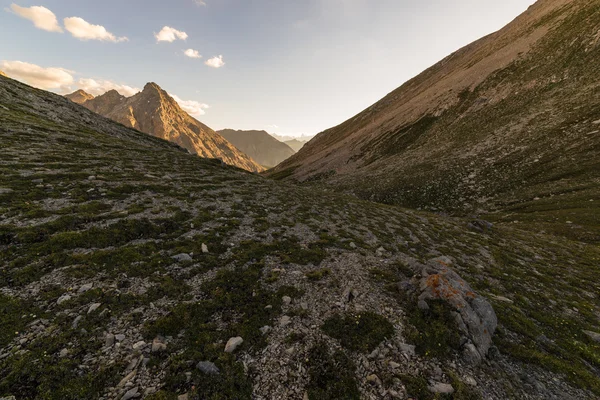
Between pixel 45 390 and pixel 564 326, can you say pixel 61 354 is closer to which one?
pixel 45 390

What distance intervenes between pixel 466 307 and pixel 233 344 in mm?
10233

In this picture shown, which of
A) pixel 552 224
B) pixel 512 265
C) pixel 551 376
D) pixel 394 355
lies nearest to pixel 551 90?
pixel 552 224

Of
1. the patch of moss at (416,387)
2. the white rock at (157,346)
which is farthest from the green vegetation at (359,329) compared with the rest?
the white rock at (157,346)

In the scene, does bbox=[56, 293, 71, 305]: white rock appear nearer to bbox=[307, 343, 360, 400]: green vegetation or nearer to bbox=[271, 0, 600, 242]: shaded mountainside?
bbox=[307, 343, 360, 400]: green vegetation

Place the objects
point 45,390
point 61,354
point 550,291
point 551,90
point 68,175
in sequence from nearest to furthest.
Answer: point 45,390 → point 61,354 → point 550,291 → point 68,175 → point 551,90

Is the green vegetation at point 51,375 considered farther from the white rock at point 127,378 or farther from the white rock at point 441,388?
the white rock at point 441,388

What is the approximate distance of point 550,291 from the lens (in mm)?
16250

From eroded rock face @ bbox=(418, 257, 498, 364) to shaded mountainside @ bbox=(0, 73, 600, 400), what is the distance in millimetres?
70

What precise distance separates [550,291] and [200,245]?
2353 centimetres

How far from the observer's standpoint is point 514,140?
52.5 meters

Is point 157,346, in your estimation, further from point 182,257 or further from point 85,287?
point 182,257

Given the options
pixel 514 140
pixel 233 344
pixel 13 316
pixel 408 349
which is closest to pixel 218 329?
pixel 233 344

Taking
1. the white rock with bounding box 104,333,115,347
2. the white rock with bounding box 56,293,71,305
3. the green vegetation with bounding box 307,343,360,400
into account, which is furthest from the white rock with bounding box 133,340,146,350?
the green vegetation with bounding box 307,343,360,400

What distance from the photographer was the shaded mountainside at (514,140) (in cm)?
3822
